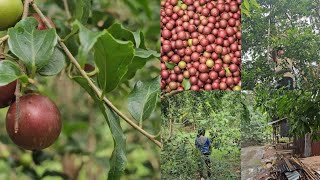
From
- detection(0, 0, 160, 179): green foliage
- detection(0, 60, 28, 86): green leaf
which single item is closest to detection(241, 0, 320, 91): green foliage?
detection(0, 0, 160, 179): green foliage

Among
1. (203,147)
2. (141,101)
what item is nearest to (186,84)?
(203,147)

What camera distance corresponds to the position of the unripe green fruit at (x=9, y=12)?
34.4 inches

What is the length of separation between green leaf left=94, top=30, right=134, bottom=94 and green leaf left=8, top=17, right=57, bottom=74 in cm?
8

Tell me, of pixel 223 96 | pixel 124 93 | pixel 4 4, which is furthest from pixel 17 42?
pixel 223 96

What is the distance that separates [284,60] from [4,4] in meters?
2.03

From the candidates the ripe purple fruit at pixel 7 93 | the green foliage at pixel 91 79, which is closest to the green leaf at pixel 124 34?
the green foliage at pixel 91 79

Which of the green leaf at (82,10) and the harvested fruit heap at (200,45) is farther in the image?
the harvested fruit heap at (200,45)

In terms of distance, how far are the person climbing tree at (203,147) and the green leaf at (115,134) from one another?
1714mm

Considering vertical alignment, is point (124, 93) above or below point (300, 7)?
below

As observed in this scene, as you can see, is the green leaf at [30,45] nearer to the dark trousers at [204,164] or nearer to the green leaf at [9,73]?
the green leaf at [9,73]

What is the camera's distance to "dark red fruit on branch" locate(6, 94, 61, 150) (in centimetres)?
88

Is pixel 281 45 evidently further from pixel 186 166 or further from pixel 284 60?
pixel 186 166

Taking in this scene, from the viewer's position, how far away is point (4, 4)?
0.87 m

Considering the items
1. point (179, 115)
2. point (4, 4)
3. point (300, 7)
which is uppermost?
point (300, 7)
